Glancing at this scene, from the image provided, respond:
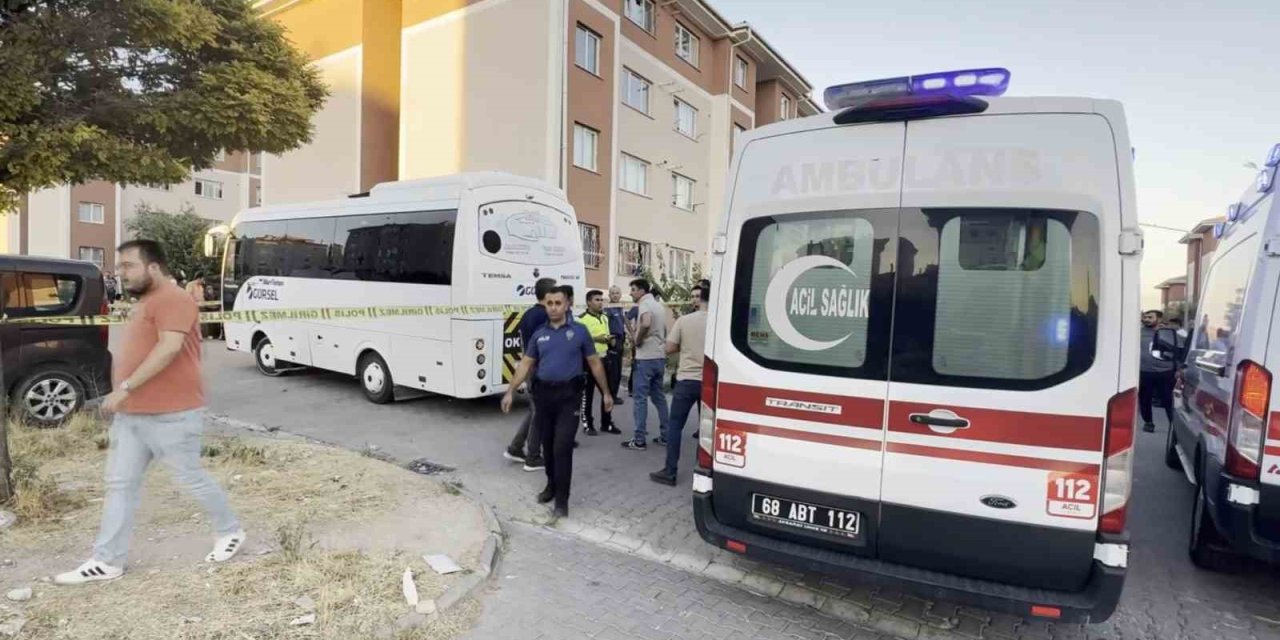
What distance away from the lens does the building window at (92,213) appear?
3825 cm

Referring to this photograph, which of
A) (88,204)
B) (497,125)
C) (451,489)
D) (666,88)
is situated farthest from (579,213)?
(88,204)

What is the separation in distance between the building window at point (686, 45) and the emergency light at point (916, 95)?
69.6 feet

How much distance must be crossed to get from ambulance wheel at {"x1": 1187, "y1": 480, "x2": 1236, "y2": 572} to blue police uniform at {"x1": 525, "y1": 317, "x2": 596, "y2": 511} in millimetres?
4190

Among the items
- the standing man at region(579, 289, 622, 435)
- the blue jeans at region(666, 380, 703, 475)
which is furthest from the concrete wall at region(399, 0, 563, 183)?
the blue jeans at region(666, 380, 703, 475)

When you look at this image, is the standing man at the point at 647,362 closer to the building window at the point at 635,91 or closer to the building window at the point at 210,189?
the building window at the point at 635,91

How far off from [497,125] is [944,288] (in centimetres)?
1701

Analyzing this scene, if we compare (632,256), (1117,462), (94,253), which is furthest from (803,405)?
(94,253)

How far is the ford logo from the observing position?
2955 millimetres

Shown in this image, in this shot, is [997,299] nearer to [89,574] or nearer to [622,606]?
[622,606]

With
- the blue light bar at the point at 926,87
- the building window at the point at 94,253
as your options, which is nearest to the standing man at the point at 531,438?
the blue light bar at the point at 926,87

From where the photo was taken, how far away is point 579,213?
18.8 meters

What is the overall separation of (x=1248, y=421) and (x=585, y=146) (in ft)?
56.6

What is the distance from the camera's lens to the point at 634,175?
21484mm

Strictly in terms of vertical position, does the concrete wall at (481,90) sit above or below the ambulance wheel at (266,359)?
above
